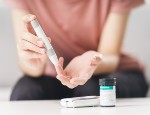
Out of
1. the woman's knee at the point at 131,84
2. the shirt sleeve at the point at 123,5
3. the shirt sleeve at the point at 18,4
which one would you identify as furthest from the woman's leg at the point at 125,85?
the shirt sleeve at the point at 18,4

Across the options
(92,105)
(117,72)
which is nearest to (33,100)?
(92,105)

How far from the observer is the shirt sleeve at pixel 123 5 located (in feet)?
4.90

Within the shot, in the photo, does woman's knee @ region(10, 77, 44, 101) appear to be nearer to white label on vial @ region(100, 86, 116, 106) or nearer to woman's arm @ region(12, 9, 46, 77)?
woman's arm @ region(12, 9, 46, 77)

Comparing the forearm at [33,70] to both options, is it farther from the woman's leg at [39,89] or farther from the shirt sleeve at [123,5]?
the shirt sleeve at [123,5]

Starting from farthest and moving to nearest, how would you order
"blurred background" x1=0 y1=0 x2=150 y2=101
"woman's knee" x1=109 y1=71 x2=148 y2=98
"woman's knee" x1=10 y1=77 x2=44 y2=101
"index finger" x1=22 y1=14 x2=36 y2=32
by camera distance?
"blurred background" x1=0 y1=0 x2=150 y2=101 → "woman's knee" x1=109 y1=71 x2=148 y2=98 → "woman's knee" x1=10 y1=77 x2=44 y2=101 → "index finger" x1=22 y1=14 x2=36 y2=32

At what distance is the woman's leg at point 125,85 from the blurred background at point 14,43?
0.05 m

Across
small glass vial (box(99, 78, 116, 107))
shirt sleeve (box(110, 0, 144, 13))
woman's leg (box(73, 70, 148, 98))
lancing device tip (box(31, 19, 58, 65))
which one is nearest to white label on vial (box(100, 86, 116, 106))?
small glass vial (box(99, 78, 116, 107))

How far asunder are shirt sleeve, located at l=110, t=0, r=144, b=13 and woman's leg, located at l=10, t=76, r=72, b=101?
1.14ft

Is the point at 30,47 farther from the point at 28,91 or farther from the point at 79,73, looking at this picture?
the point at 28,91

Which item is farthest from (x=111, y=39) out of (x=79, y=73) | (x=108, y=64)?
(x=79, y=73)

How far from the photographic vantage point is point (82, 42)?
1.50 meters

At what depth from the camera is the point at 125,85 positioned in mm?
1421

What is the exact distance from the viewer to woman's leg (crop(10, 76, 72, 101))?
4.24 feet

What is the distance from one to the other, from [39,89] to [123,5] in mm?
456
